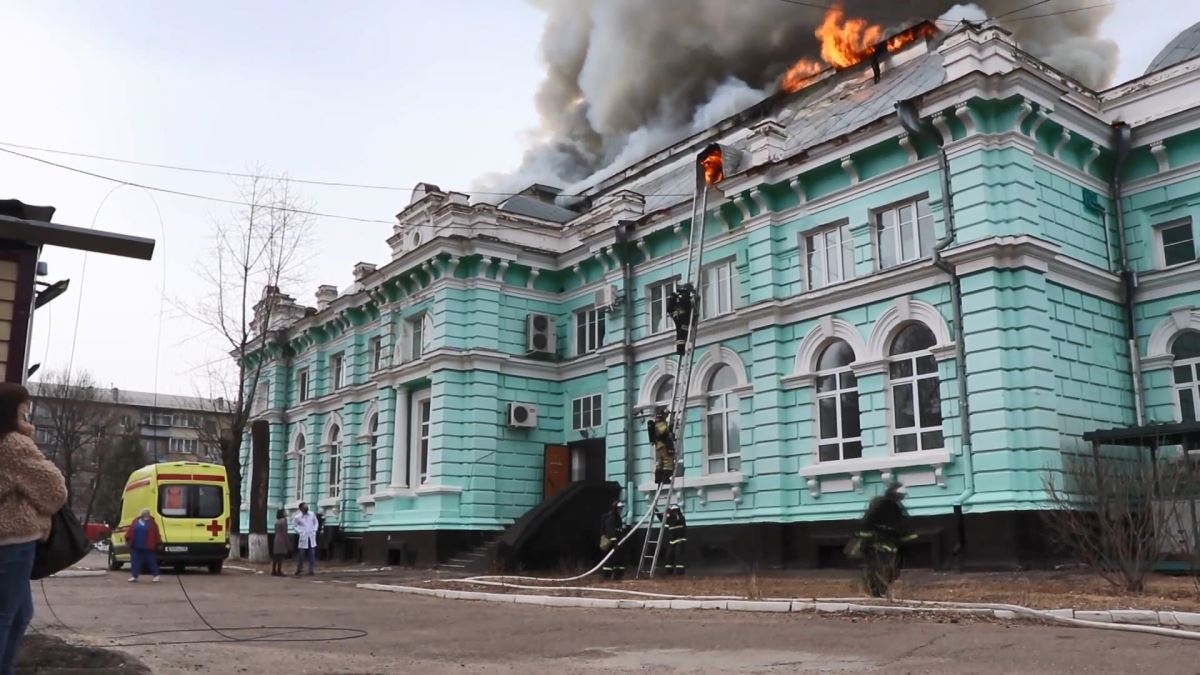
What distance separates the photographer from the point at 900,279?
1825 cm

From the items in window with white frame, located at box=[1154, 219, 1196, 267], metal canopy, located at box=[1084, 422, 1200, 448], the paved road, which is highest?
window with white frame, located at box=[1154, 219, 1196, 267]

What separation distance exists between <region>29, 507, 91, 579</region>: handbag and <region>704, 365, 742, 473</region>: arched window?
1623 centimetres

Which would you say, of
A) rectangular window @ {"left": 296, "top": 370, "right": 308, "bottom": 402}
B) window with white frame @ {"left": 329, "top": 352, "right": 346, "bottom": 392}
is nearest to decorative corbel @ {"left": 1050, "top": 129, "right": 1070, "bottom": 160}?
window with white frame @ {"left": 329, "top": 352, "right": 346, "bottom": 392}

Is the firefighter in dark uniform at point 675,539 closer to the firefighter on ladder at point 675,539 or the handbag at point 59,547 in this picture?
the firefighter on ladder at point 675,539

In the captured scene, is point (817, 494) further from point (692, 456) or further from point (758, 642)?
point (758, 642)

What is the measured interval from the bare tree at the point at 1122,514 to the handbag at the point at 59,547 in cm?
1113

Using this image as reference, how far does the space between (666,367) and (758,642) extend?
14458mm

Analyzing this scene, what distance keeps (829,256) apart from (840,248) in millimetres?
319

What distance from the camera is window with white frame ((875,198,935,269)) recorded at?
18.3m

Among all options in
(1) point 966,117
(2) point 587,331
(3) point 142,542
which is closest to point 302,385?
(2) point 587,331

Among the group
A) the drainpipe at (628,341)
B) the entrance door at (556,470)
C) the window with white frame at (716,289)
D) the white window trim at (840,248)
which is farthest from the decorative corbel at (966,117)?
the entrance door at (556,470)

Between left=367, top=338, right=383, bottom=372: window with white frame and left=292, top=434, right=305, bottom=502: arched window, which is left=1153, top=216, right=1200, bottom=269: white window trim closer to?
left=367, top=338, right=383, bottom=372: window with white frame

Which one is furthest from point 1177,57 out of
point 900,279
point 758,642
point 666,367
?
point 758,642

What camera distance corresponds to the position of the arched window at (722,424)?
21.5 meters
